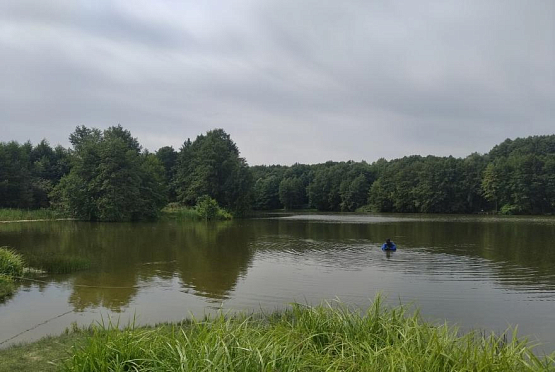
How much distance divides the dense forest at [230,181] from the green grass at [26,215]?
4.47 feet

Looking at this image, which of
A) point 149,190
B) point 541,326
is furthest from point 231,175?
point 541,326

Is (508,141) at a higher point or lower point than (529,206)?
higher

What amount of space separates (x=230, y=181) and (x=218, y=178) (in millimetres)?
2639

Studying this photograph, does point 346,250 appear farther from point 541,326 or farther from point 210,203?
point 210,203

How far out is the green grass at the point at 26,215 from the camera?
51909mm

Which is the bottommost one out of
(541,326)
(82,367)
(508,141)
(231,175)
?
(541,326)

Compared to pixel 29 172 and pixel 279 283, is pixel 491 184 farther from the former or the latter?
pixel 279 283

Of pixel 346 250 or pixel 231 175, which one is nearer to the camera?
pixel 346 250

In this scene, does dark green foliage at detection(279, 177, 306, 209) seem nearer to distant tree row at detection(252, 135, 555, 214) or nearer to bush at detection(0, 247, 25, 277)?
distant tree row at detection(252, 135, 555, 214)

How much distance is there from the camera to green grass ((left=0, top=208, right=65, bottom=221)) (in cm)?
5191

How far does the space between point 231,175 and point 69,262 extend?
62.0m

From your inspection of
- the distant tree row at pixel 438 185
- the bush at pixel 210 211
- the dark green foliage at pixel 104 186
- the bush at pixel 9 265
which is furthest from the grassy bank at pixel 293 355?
the distant tree row at pixel 438 185

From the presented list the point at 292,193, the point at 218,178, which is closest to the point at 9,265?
the point at 218,178

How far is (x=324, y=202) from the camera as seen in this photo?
129625 mm
